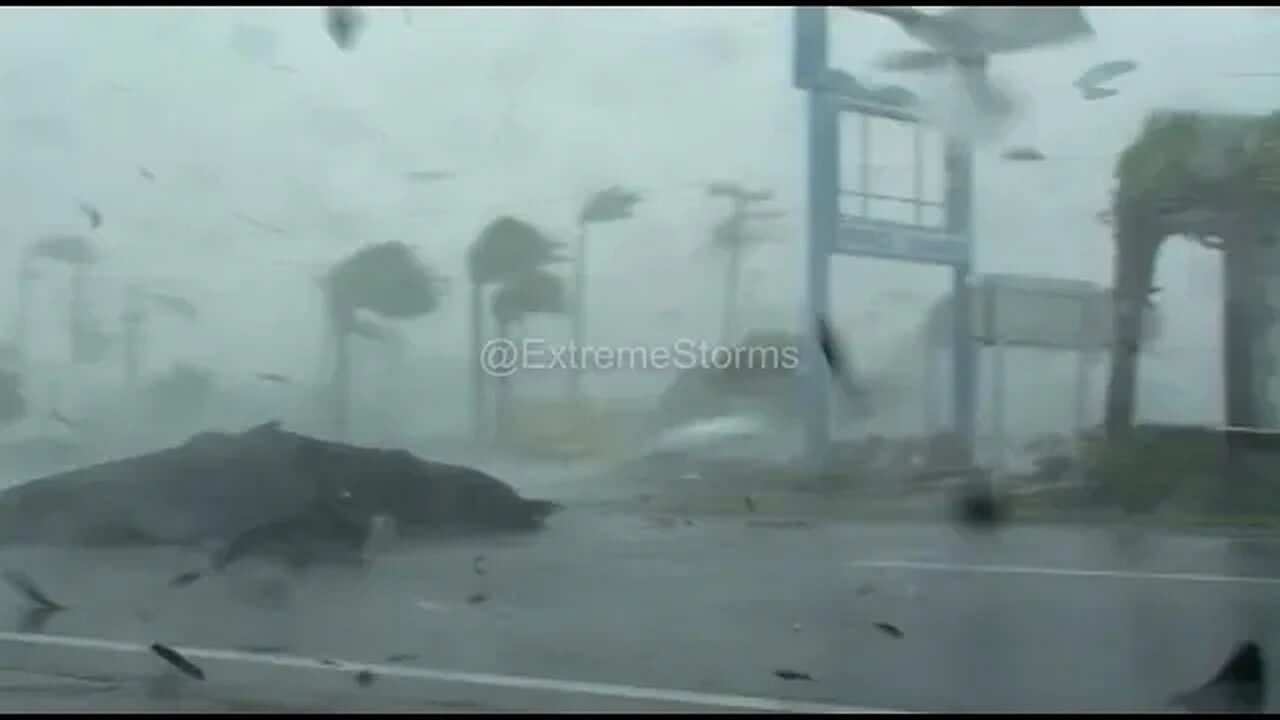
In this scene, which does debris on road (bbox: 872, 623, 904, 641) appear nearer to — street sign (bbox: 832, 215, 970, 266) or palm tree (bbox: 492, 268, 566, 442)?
street sign (bbox: 832, 215, 970, 266)

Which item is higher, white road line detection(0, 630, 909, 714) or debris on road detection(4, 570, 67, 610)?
debris on road detection(4, 570, 67, 610)

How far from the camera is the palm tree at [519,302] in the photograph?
14.8 feet

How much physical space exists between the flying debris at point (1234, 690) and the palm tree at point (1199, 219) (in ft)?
2.64

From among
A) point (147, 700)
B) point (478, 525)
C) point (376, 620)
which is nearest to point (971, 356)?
point (478, 525)

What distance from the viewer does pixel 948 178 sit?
451 cm

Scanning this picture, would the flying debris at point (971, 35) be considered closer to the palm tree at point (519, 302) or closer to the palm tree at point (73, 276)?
the palm tree at point (519, 302)

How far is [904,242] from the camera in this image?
4.60m

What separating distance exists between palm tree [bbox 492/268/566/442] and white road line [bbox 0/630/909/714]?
810 mm

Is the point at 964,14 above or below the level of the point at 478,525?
above

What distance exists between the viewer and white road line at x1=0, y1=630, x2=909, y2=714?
378 cm

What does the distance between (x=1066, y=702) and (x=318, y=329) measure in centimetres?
235

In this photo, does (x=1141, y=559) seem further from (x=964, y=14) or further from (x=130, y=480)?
(x=130, y=480)

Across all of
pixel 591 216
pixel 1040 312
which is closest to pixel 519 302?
pixel 591 216

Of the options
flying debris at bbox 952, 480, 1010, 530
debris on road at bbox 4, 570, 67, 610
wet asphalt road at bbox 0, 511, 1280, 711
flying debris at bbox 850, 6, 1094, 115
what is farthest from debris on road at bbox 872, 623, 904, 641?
debris on road at bbox 4, 570, 67, 610
